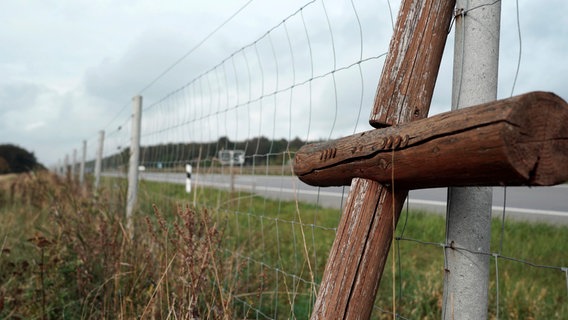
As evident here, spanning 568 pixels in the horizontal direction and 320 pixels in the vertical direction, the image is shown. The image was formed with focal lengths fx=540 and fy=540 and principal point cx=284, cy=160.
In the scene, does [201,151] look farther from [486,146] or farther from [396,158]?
[486,146]

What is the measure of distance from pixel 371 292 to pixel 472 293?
0.84 ft

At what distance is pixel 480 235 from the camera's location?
1360 millimetres

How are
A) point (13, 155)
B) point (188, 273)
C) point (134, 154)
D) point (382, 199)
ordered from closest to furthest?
1. point (382, 199)
2. point (188, 273)
3. point (134, 154)
4. point (13, 155)

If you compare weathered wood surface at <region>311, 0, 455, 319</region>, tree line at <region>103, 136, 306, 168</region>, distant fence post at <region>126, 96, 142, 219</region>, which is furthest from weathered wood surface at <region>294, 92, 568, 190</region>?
distant fence post at <region>126, 96, 142, 219</region>

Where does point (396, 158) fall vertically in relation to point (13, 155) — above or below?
below

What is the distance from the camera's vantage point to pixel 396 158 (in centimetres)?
134

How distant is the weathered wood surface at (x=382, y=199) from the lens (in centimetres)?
144

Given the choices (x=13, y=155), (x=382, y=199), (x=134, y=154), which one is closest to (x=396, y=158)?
(x=382, y=199)

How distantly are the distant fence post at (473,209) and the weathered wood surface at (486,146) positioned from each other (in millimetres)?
134

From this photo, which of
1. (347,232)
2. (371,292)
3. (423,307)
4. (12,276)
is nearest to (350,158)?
A: (347,232)

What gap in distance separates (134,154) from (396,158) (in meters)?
4.28

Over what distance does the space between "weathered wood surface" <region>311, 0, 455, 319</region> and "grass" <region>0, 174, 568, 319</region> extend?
0.68m

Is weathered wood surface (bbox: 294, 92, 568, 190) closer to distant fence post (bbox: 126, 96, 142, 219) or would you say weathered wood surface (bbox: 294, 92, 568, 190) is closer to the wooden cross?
the wooden cross

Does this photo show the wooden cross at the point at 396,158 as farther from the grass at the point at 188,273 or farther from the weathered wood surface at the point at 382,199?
the grass at the point at 188,273
